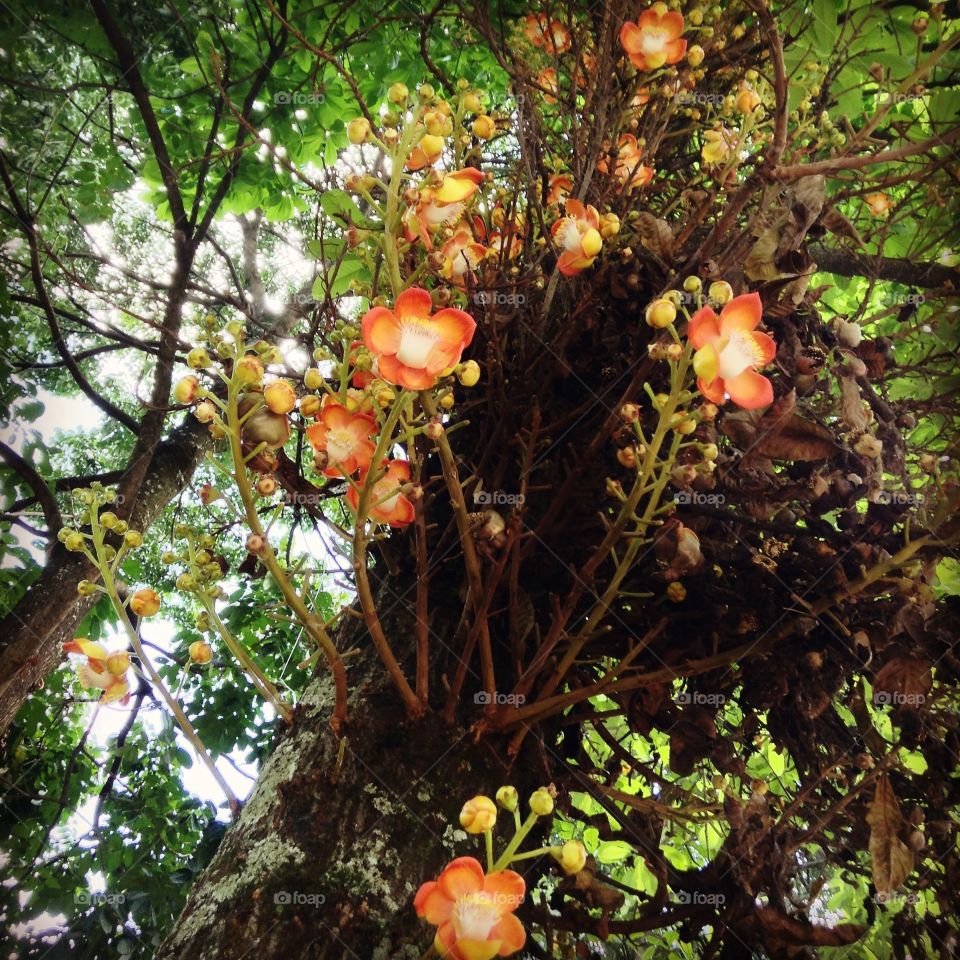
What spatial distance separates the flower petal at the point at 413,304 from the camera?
80 cm

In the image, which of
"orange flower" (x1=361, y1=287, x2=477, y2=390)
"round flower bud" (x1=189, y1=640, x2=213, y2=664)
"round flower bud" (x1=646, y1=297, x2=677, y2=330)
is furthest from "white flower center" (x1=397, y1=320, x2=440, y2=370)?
"round flower bud" (x1=189, y1=640, x2=213, y2=664)

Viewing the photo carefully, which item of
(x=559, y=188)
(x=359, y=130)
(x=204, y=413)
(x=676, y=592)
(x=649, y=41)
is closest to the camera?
(x=204, y=413)

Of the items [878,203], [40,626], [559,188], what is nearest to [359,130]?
[559,188]

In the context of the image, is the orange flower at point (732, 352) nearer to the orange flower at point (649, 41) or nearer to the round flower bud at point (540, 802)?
Result: the round flower bud at point (540, 802)

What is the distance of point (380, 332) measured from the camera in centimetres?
78

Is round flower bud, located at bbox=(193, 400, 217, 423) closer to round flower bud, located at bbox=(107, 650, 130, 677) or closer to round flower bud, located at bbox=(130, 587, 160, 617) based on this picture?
round flower bud, located at bbox=(130, 587, 160, 617)

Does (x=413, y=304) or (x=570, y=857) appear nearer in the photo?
(x=570, y=857)

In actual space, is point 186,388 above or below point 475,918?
above

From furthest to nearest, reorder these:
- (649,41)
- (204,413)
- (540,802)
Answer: (649,41) < (204,413) < (540,802)

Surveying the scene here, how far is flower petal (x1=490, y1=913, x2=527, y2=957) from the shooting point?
64 centimetres

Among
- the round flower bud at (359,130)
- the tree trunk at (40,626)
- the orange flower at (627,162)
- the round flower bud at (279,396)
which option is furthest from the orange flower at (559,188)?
the tree trunk at (40,626)

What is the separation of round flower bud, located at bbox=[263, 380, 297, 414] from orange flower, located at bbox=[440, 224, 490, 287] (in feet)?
1.15

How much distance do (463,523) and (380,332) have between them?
0.28 metres

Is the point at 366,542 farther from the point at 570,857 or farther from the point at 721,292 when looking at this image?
the point at 721,292
